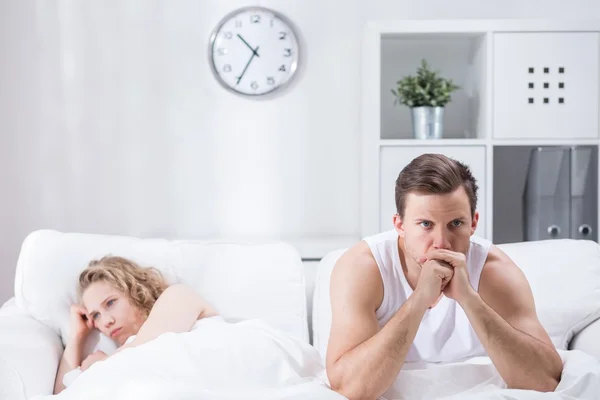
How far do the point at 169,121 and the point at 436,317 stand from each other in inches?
61.0

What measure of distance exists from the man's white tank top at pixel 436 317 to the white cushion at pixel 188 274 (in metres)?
0.42

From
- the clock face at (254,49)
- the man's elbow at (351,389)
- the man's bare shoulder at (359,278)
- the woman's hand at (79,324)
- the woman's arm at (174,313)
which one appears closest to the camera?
the man's elbow at (351,389)

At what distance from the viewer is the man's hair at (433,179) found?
61.4 inches

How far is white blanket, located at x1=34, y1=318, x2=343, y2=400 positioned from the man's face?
38 cm

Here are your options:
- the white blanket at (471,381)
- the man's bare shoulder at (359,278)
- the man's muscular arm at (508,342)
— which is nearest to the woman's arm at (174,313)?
the man's bare shoulder at (359,278)

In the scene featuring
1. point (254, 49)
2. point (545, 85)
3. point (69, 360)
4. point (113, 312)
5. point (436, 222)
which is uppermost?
point (254, 49)

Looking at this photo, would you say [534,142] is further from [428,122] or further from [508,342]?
[508,342]

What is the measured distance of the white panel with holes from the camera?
2555 millimetres

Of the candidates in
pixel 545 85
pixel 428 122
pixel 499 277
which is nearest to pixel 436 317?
pixel 499 277

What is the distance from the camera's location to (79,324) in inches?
77.0

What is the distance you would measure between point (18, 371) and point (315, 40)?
1.72 metres

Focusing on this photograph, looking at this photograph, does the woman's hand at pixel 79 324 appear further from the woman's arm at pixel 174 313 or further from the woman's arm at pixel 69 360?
the woman's arm at pixel 174 313

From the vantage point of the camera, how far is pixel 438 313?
67.9 inches

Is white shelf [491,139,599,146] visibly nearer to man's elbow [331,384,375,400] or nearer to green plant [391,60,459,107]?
green plant [391,60,459,107]
